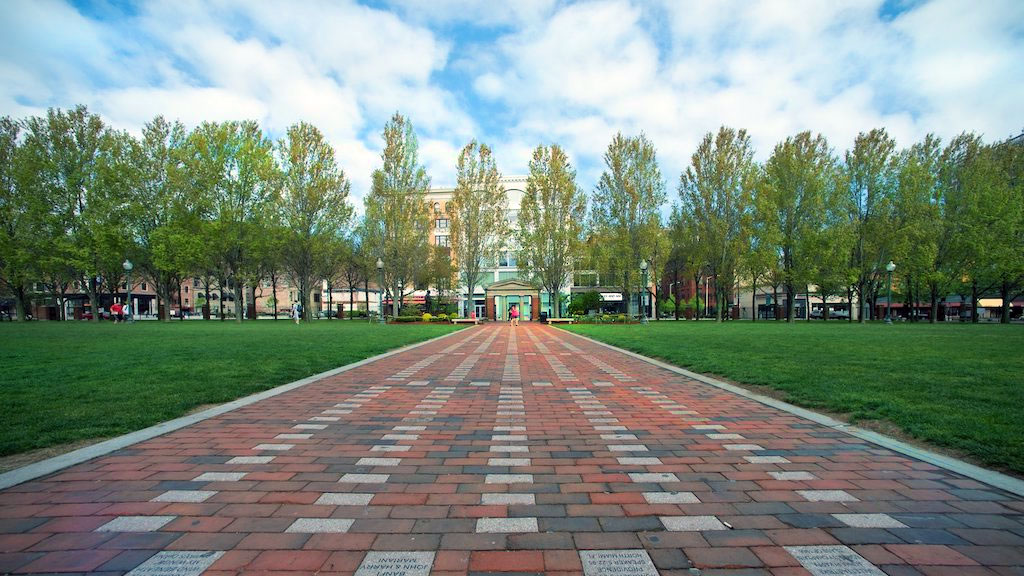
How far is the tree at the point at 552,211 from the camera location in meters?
39.5

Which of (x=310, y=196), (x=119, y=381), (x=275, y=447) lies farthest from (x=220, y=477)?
(x=310, y=196)

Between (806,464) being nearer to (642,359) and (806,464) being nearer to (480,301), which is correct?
(642,359)

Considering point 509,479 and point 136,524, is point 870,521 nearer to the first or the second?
point 509,479

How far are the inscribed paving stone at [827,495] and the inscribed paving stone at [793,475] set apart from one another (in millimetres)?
254

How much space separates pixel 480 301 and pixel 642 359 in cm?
4654

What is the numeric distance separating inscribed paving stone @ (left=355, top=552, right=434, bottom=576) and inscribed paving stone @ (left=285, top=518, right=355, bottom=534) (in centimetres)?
39

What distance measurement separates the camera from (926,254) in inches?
1237

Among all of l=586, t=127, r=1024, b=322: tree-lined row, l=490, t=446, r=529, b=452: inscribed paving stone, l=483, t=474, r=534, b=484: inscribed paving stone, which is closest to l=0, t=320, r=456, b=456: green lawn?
l=490, t=446, r=529, b=452: inscribed paving stone

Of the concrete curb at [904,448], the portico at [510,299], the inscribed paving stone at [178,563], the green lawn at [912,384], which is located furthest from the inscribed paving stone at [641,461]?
the portico at [510,299]

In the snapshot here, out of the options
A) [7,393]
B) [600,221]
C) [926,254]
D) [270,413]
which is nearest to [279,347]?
[7,393]

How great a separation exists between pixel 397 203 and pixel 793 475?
118ft

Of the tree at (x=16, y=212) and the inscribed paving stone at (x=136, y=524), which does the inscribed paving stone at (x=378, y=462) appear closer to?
the inscribed paving stone at (x=136, y=524)

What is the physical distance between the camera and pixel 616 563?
221 centimetres

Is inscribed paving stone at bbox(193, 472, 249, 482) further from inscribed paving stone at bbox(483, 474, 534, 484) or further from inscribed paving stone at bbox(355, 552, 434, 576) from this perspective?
inscribed paving stone at bbox(483, 474, 534, 484)
